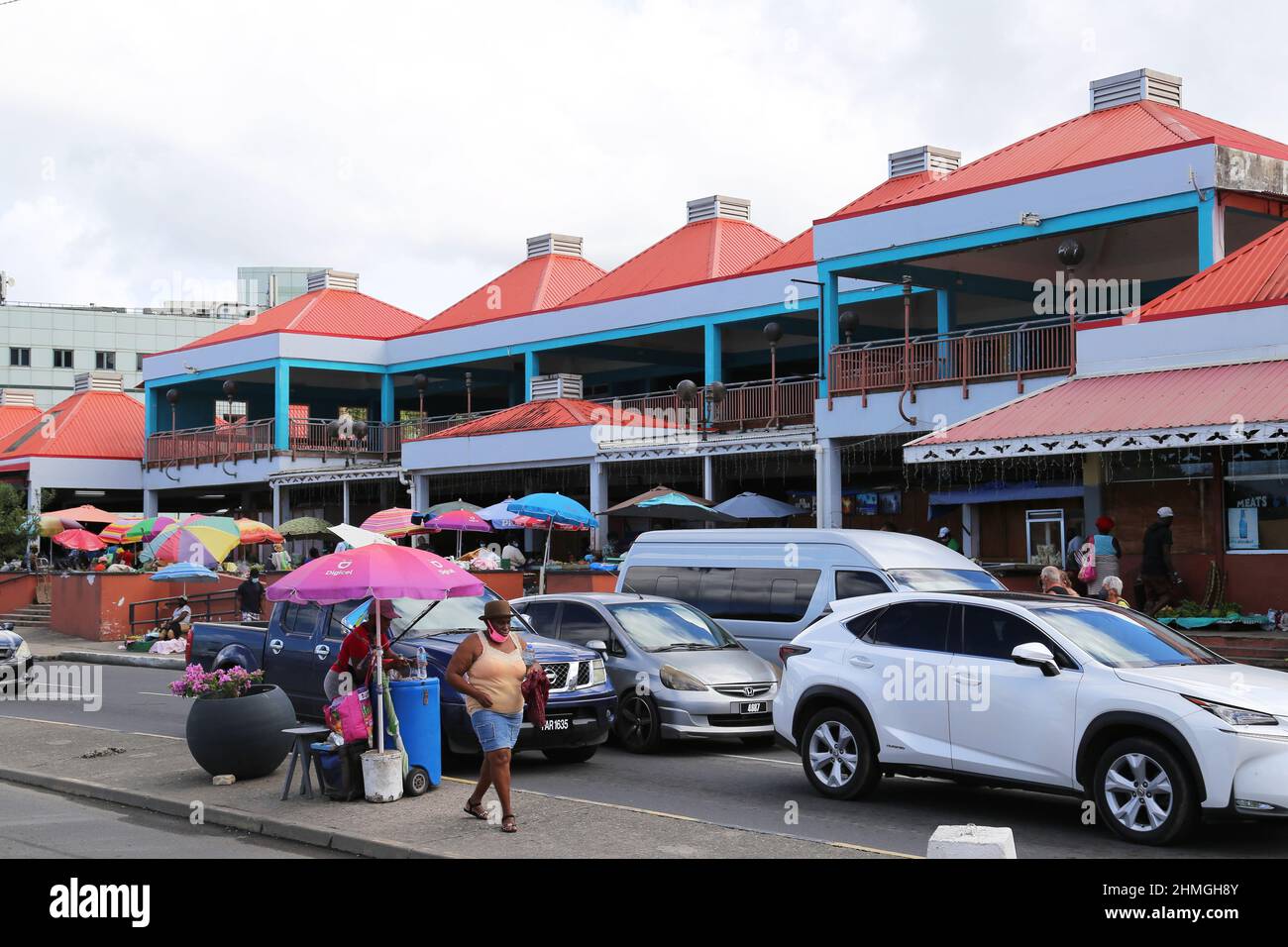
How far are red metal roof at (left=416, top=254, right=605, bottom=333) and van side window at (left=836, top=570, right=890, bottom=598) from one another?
30.0 m

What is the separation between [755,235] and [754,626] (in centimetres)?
2772

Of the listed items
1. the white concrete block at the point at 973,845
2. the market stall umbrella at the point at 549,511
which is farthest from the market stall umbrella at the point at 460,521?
the white concrete block at the point at 973,845

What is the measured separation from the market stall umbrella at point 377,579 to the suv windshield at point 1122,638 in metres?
4.68

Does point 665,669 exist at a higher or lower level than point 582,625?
lower

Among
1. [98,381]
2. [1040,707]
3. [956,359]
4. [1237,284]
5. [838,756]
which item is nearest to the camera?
[1040,707]

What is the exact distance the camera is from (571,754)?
47.4 ft

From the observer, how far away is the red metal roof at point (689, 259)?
136 feet

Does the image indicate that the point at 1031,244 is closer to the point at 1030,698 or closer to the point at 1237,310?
the point at 1237,310

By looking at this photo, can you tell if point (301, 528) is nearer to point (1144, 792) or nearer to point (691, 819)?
point (691, 819)

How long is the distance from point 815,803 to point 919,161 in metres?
28.0

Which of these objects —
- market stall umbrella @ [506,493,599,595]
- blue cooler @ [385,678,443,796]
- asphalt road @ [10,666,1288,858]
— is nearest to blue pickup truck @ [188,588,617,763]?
blue cooler @ [385,678,443,796]

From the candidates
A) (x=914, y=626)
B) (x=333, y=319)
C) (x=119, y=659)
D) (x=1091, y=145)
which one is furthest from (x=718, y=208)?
(x=914, y=626)
